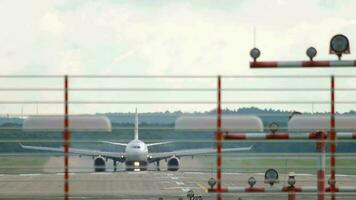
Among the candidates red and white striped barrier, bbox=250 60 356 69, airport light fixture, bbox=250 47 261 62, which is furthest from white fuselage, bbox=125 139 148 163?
airport light fixture, bbox=250 47 261 62

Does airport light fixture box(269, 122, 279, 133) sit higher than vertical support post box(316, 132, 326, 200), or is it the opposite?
airport light fixture box(269, 122, 279, 133)

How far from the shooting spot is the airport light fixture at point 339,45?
7402 mm

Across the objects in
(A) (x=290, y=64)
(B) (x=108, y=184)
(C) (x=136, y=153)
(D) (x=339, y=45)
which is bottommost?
(B) (x=108, y=184)

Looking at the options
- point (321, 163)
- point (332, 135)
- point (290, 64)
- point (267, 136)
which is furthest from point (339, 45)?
point (321, 163)

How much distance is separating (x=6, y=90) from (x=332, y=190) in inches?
118

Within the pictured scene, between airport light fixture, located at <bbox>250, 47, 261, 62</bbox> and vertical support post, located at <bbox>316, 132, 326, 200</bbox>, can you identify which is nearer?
airport light fixture, located at <bbox>250, 47, 261, 62</bbox>

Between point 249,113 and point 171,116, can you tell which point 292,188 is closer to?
point 249,113

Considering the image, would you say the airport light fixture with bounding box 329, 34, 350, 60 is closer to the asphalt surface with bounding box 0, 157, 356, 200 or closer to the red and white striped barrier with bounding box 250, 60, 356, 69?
the red and white striped barrier with bounding box 250, 60, 356, 69

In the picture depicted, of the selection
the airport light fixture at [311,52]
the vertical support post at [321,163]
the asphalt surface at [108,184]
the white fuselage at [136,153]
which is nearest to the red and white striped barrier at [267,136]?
the vertical support post at [321,163]

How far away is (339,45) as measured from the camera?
292 inches

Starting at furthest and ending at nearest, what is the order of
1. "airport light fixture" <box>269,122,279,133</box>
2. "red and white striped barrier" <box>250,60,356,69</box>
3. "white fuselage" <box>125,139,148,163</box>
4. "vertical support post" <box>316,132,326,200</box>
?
1. "white fuselage" <box>125,139,148,163</box>
2. "vertical support post" <box>316,132,326,200</box>
3. "airport light fixture" <box>269,122,279,133</box>
4. "red and white striped barrier" <box>250,60,356,69</box>

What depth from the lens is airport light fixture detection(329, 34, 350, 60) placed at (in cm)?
740

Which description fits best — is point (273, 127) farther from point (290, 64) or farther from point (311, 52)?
point (311, 52)

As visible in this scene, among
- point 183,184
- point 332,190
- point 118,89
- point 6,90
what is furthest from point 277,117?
point 183,184
